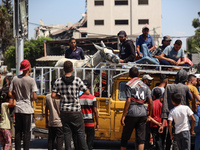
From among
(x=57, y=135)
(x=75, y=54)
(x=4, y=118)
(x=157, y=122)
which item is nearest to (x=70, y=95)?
(x=57, y=135)

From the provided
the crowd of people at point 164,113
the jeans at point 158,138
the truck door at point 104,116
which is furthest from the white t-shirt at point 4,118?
the jeans at point 158,138

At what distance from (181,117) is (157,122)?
157cm

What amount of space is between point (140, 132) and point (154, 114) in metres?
1.17

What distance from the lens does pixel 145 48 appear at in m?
10.9

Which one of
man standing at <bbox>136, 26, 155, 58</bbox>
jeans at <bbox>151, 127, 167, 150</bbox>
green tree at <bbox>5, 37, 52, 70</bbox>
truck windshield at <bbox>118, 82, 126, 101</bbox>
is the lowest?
jeans at <bbox>151, 127, 167, 150</bbox>

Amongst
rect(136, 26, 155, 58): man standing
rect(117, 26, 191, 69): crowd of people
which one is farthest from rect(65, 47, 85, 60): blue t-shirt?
rect(136, 26, 155, 58): man standing

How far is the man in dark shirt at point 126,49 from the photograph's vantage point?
435 inches

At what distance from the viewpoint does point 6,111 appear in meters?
8.21

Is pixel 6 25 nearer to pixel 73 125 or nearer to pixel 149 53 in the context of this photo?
pixel 149 53

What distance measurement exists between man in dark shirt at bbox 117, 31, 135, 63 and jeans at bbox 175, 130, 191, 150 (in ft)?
13.5

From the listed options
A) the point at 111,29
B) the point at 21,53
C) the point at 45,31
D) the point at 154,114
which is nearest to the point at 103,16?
the point at 111,29

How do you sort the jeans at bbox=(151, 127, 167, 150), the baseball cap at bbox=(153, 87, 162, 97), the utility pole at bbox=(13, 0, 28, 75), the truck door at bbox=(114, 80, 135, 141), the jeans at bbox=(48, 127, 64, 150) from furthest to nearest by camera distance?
the utility pole at bbox=(13, 0, 28, 75)
the truck door at bbox=(114, 80, 135, 141)
the baseball cap at bbox=(153, 87, 162, 97)
the jeans at bbox=(151, 127, 167, 150)
the jeans at bbox=(48, 127, 64, 150)

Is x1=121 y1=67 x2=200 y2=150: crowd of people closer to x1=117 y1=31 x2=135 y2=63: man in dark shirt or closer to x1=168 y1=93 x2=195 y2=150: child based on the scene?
x1=168 y1=93 x2=195 y2=150: child

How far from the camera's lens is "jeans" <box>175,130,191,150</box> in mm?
7184
